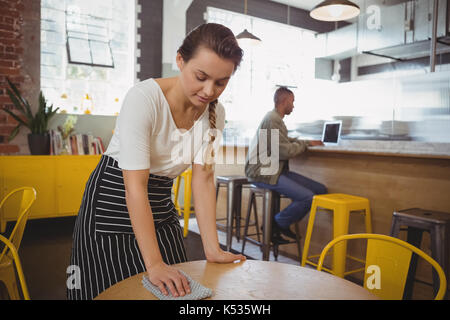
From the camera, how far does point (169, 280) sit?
0.87 meters

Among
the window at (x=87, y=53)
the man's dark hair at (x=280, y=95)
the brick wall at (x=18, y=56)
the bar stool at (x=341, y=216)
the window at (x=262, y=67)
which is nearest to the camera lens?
the bar stool at (x=341, y=216)

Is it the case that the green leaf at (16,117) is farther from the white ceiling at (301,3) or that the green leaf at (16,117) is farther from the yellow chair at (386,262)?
the white ceiling at (301,3)

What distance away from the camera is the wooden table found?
0.85 m

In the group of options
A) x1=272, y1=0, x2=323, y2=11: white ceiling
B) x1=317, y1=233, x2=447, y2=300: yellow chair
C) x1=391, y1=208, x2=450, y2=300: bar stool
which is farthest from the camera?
x1=272, y1=0, x2=323, y2=11: white ceiling

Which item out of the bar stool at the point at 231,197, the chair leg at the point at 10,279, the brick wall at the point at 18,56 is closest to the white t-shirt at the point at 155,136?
the chair leg at the point at 10,279

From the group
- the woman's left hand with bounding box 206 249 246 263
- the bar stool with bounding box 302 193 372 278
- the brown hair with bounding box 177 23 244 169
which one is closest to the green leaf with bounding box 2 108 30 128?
the bar stool with bounding box 302 193 372 278

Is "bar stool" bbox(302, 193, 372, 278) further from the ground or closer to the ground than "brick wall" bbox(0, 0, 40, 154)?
closer to the ground

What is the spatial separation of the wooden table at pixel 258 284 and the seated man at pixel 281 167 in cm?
184

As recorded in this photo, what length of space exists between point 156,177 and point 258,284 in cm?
54

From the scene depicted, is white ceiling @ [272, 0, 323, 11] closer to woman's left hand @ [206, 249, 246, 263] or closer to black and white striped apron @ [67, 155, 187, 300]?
black and white striped apron @ [67, 155, 187, 300]

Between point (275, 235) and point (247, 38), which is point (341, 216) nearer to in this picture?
point (275, 235)

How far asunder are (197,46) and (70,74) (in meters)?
4.60

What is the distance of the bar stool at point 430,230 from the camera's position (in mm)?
A: 1837

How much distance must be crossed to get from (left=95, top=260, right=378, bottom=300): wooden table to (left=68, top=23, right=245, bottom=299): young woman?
6 cm
